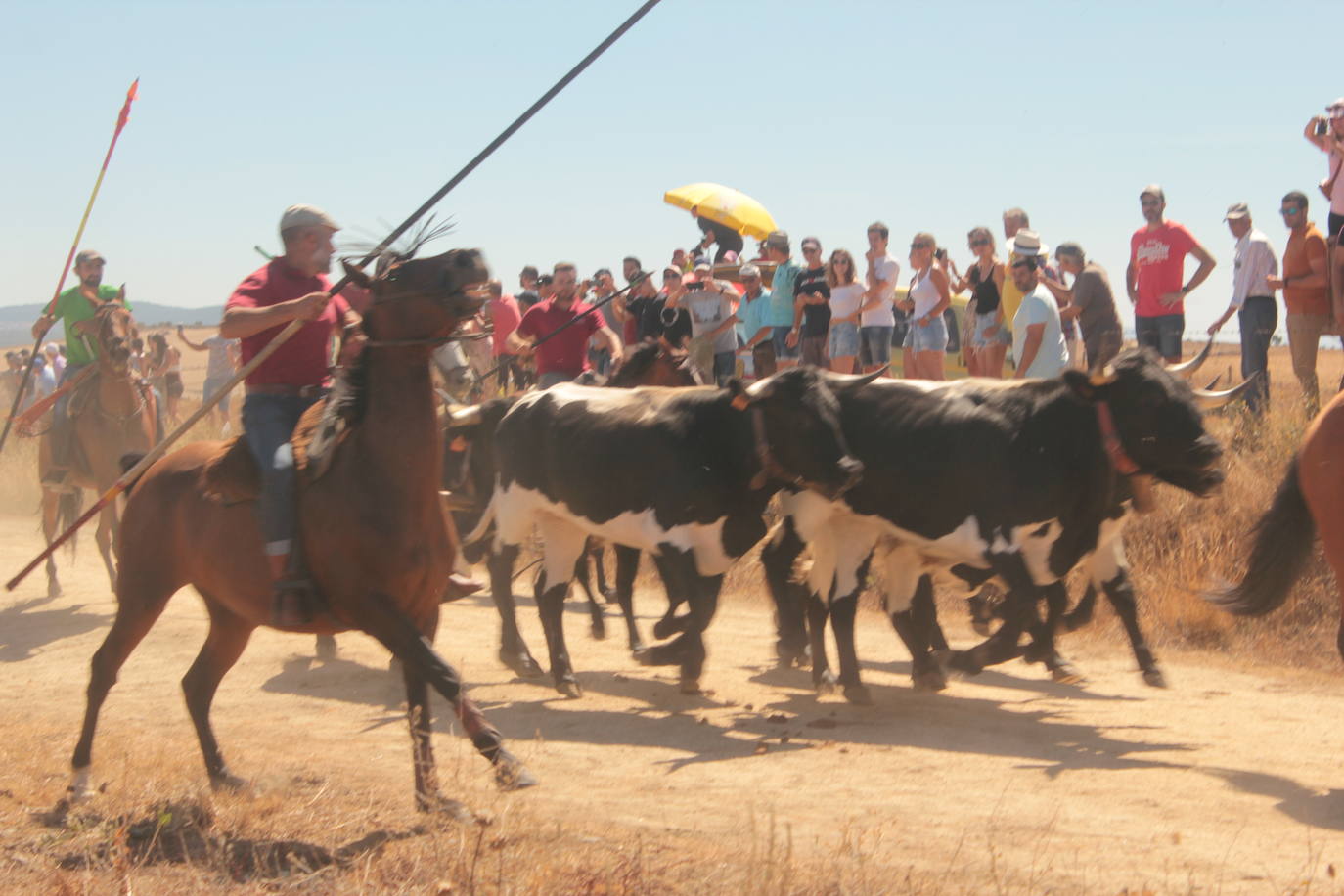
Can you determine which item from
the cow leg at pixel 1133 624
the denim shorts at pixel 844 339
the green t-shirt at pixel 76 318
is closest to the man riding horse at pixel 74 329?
the green t-shirt at pixel 76 318

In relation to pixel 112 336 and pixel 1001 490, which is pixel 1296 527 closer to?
pixel 1001 490

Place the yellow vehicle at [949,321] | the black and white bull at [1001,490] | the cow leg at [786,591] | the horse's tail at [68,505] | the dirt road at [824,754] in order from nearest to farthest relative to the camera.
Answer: the dirt road at [824,754]
the black and white bull at [1001,490]
the cow leg at [786,591]
the horse's tail at [68,505]
the yellow vehicle at [949,321]

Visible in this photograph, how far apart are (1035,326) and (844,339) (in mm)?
2456

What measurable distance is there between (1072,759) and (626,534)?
2980mm

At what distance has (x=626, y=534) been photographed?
861 centimetres

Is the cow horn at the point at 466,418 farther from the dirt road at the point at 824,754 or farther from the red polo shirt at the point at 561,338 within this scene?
the dirt road at the point at 824,754

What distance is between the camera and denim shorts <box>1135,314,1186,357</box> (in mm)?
12227

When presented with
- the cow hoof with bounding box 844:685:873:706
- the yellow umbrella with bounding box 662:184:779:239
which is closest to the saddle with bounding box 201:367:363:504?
the cow hoof with bounding box 844:685:873:706

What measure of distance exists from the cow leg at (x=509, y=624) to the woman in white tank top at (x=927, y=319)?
4.81 meters

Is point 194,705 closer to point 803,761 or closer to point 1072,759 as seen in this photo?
Result: point 803,761

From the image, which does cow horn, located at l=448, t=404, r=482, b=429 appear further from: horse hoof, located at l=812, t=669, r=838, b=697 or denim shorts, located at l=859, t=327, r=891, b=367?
denim shorts, located at l=859, t=327, r=891, b=367

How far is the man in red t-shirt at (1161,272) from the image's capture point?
12070 millimetres

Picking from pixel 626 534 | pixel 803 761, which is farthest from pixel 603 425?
pixel 803 761

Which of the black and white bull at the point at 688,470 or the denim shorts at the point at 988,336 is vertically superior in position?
the denim shorts at the point at 988,336
